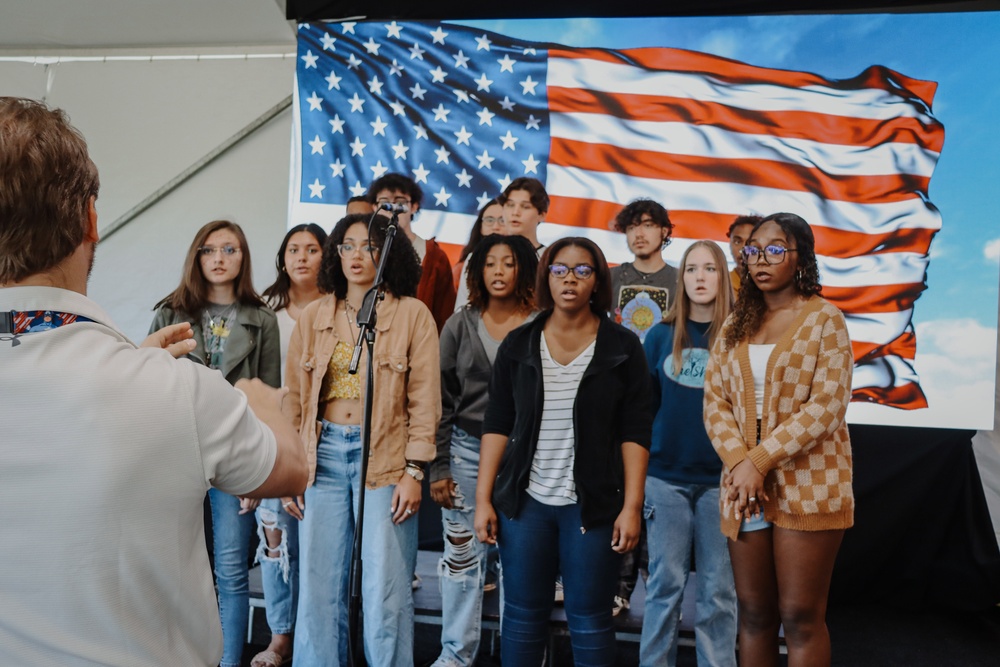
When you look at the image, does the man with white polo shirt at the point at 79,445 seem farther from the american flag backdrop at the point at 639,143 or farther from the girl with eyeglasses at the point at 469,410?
the american flag backdrop at the point at 639,143

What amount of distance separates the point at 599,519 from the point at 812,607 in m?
0.71

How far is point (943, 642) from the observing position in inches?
167

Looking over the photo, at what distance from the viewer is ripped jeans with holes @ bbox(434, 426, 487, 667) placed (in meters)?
3.36

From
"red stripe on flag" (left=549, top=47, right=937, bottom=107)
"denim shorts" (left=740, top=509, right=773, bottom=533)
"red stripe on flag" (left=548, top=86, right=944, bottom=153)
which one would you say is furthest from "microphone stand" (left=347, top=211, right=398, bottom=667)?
"red stripe on flag" (left=549, top=47, right=937, bottom=107)

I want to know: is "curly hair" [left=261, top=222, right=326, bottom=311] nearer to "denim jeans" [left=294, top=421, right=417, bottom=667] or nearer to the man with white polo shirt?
"denim jeans" [left=294, top=421, right=417, bottom=667]

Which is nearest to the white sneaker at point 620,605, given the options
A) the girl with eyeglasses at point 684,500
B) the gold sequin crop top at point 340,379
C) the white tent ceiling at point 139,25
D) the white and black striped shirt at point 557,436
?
the girl with eyeglasses at point 684,500

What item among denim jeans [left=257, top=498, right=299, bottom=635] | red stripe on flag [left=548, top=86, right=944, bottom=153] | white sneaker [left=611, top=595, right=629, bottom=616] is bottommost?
white sneaker [left=611, top=595, right=629, bottom=616]

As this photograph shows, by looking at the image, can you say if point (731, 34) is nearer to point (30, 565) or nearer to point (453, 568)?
point (453, 568)

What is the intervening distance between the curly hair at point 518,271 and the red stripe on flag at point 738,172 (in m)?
1.30

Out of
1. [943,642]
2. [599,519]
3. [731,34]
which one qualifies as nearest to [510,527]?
[599,519]

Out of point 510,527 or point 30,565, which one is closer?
point 30,565

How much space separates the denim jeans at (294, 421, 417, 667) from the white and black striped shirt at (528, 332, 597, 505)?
0.57 metres

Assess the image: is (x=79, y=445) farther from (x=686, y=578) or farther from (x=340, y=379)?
(x=686, y=578)

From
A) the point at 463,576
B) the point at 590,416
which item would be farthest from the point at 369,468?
the point at 590,416
